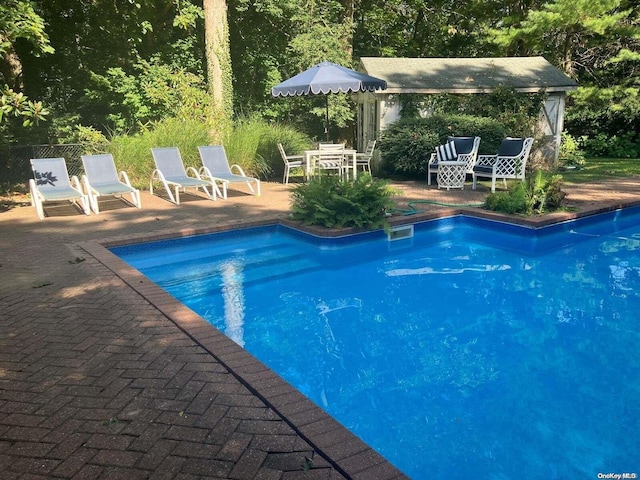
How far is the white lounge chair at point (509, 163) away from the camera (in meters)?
10.5

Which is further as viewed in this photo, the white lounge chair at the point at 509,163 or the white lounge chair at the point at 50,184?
the white lounge chair at the point at 509,163

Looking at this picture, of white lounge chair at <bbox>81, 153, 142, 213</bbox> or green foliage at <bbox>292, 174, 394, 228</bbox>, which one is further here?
white lounge chair at <bbox>81, 153, 142, 213</bbox>

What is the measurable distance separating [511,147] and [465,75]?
500 centimetres

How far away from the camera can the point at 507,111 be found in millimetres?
14188

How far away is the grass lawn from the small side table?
3.04 metres

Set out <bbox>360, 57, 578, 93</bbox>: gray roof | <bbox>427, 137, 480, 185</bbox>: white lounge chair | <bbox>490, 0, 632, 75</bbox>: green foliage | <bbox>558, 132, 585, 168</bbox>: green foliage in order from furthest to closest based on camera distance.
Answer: <bbox>490, 0, 632, 75</bbox>: green foliage < <bbox>558, 132, 585, 168</bbox>: green foliage < <bbox>360, 57, 578, 93</bbox>: gray roof < <bbox>427, 137, 480, 185</bbox>: white lounge chair

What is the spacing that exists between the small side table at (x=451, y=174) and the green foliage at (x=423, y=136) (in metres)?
1.30

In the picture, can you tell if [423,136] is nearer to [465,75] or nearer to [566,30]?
[465,75]

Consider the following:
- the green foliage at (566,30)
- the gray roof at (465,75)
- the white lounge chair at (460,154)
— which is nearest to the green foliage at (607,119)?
the green foliage at (566,30)

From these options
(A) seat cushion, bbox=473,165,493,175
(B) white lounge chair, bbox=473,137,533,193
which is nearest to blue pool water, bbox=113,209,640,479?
(B) white lounge chair, bbox=473,137,533,193

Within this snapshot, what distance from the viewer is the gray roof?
14.1m

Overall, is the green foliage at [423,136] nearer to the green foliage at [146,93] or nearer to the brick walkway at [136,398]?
the green foliage at [146,93]

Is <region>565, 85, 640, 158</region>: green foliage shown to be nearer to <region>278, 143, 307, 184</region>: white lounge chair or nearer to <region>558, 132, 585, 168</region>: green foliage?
<region>558, 132, 585, 168</region>: green foliage

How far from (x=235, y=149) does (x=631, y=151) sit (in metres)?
14.4
